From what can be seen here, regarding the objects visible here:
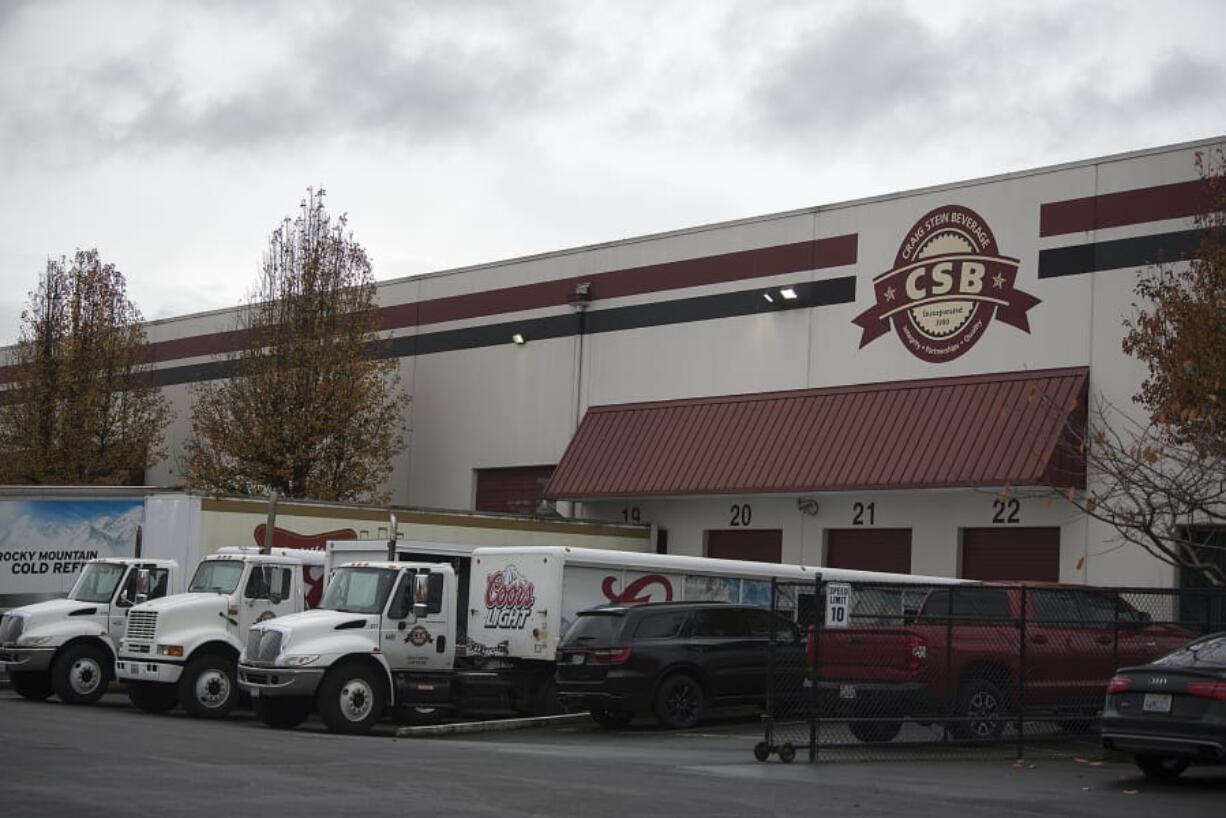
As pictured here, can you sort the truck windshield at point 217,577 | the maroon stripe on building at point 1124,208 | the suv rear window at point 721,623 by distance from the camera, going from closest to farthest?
the suv rear window at point 721,623 → the truck windshield at point 217,577 → the maroon stripe on building at point 1124,208

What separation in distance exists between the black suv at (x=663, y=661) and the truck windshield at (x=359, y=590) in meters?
2.67

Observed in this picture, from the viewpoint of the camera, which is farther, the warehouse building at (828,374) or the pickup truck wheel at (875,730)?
the warehouse building at (828,374)

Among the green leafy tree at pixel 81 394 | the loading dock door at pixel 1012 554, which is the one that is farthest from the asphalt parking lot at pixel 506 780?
the green leafy tree at pixel 81 394

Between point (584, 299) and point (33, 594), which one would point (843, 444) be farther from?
point (33, 594)

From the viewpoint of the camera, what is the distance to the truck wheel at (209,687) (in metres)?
23.5

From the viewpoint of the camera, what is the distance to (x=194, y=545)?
2842 cm

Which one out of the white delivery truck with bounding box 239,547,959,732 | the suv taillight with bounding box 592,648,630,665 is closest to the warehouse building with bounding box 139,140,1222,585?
the white delivery truck with bounding box 239,547,959,732

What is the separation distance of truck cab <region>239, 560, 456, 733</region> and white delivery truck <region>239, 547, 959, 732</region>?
1cm

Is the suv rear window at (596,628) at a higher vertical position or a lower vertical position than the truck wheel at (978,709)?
higher

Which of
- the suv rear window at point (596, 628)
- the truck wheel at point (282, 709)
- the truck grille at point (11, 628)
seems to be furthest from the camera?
the truck grille at point (11, 628)

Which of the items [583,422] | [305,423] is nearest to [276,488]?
[305,423]

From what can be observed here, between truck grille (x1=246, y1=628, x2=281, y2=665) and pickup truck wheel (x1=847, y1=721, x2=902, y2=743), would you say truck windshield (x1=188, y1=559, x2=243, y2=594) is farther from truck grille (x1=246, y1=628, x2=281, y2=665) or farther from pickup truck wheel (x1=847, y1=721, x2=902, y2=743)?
pickup truck wheel (x1=847, y1=721, x2=902, y2=743)

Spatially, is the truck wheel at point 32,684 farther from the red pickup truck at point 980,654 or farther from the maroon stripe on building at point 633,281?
the maroon stripe on building at point 633,281

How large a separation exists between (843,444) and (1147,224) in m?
7.38
